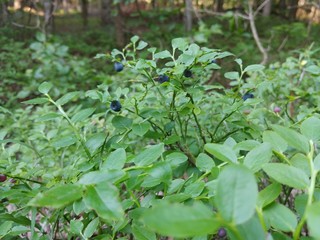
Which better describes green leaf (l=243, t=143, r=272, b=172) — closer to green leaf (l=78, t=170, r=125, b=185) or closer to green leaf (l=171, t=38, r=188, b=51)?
green leaf (l=78, t=170, r=125, b=185)

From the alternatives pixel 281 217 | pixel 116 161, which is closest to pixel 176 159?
pixel 116 161

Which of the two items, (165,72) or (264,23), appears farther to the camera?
(264,23)

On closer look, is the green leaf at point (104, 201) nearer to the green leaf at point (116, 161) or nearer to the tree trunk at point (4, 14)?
the green leaf at point (116, 161)

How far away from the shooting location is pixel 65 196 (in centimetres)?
42

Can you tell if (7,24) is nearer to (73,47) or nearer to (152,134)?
(73,47)

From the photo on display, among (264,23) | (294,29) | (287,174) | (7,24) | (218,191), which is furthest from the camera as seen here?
(264,23)

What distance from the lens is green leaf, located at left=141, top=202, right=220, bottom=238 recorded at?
0.30 m

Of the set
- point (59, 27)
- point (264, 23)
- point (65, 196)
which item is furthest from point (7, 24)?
point (264, 23)

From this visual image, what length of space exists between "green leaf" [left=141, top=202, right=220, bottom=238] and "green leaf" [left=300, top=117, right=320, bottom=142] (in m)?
0.32

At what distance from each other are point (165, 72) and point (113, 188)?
479 millimetres

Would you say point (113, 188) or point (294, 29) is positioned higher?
point (113, 188)

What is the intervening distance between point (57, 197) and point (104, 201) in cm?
5

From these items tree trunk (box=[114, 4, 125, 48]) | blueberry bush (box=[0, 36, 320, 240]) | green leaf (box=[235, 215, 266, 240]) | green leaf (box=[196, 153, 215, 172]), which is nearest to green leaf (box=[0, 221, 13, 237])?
blueberry bush (box=[0, 36, 320, 240])

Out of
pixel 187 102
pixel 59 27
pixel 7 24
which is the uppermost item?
pixel 187 102
